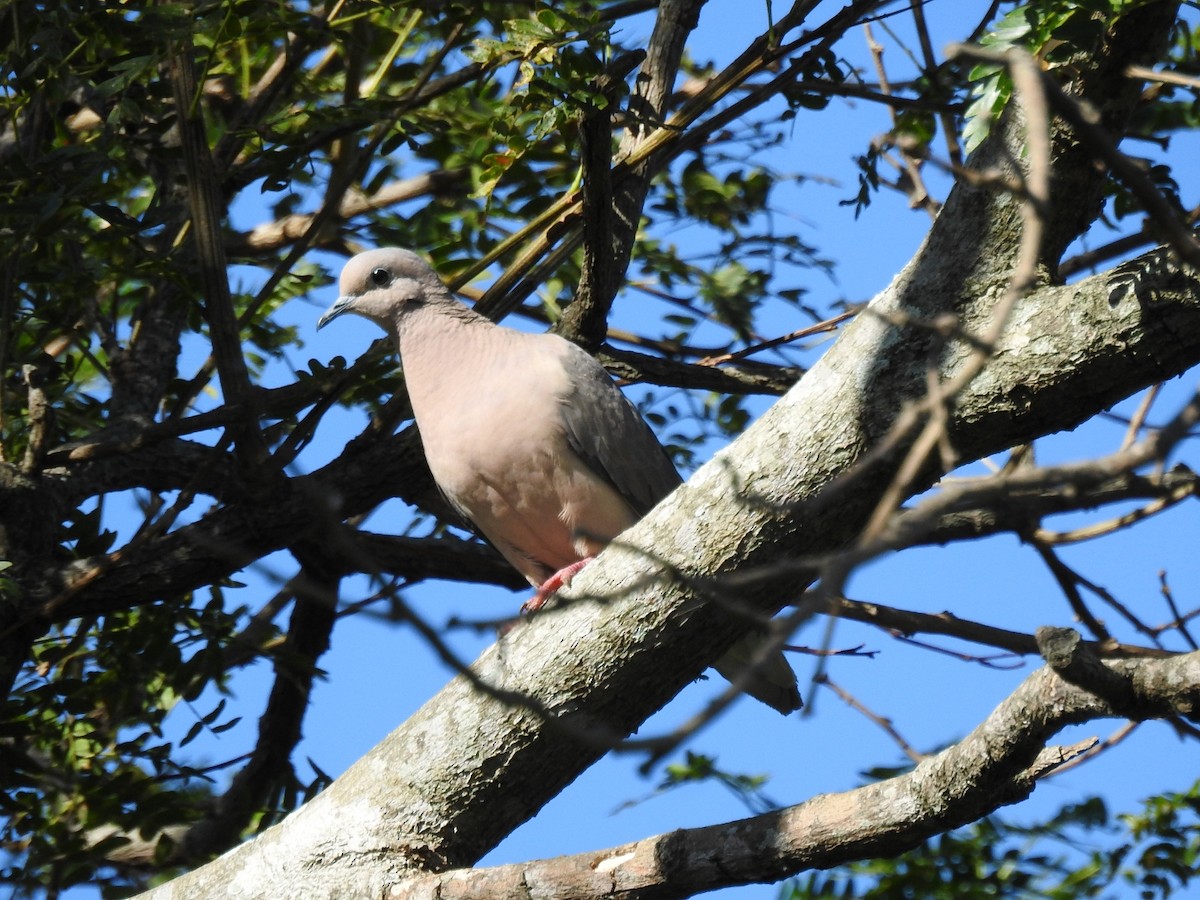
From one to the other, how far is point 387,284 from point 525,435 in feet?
2.83

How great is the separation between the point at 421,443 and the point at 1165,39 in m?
2.53

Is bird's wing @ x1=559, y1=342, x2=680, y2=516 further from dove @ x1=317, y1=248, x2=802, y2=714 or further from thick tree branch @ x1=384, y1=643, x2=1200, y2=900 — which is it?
thick tree branch @ x1=384, y1=643, x2=1200, y2=900

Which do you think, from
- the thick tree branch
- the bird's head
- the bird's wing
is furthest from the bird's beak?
the thick tree branch

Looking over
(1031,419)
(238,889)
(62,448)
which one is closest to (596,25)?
(1031,419)

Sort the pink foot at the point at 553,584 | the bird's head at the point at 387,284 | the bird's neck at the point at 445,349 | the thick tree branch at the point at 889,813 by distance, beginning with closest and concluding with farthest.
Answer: the thick tree branch at the point at 889,813 < the pink foot at the point at 553,584 < the bird's neck at the point at 445,349 < the bird's head at the point at 387,284

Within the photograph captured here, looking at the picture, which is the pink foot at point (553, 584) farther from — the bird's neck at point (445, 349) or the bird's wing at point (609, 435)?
the bird's neck at point (445, 349)

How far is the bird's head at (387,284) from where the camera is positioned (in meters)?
4.39

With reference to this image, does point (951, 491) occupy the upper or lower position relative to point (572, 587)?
lower

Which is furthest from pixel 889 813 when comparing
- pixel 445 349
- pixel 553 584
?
pixel 445 349

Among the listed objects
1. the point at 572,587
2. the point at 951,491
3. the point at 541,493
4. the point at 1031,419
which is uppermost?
the point at 541,493

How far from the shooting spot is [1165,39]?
291 centimetres

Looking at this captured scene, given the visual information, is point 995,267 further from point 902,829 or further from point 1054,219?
point 902,829

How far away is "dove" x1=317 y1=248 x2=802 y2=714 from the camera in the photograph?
395cm

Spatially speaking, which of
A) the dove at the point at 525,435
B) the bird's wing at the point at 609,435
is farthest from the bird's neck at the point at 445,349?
the bird's wing at the point at 609,435
